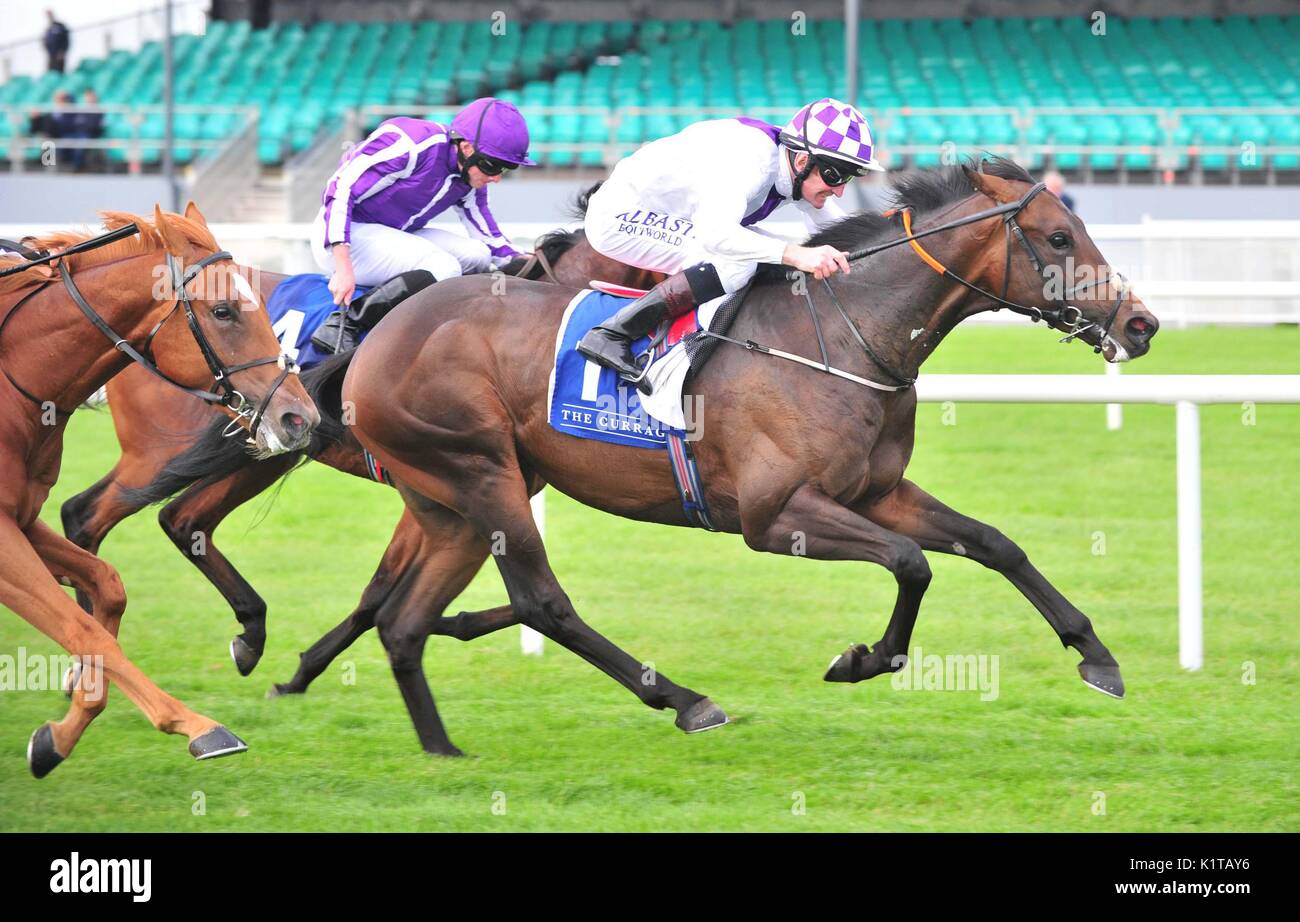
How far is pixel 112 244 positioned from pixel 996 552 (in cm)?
231

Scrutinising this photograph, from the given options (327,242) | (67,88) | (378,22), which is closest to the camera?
(327,242)

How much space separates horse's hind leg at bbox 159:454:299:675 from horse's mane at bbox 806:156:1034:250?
6.28ft

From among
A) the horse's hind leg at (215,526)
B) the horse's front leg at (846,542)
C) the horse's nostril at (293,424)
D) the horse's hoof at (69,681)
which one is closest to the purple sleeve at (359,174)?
the horse's hind leg at (215,526)

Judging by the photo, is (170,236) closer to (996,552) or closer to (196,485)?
(196,485)

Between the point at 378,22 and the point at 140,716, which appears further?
the point at 378,22

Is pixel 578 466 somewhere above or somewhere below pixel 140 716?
above

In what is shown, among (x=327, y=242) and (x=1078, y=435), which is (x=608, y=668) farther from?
(x=1078, y=435)

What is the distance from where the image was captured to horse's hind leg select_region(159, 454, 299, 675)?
5.03 m

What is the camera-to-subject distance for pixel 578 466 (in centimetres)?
425

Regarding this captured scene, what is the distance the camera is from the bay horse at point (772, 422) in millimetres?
3957

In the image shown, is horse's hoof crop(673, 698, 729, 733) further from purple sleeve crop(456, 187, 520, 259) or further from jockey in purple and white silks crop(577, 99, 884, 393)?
purple sleeve crop(456, 187, 520, 259)

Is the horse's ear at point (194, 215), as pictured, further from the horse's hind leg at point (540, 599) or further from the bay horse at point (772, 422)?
the horse's hind leg at point (540, 599)
